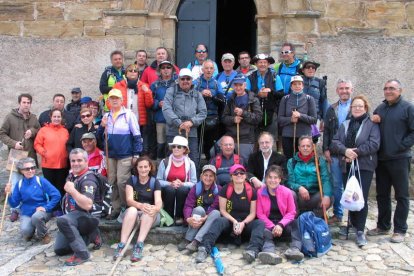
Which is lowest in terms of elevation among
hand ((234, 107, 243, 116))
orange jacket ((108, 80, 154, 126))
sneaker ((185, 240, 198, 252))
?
sneaker ((185, 240, 198, 252))

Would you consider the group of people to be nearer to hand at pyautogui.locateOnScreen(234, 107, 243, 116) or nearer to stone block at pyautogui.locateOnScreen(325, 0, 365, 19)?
hand at pyautogui.locateOnScreen(234, 107, 243, 116)

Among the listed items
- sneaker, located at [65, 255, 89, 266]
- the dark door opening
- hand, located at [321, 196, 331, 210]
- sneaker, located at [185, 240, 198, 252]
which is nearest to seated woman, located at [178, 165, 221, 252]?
sneaker, located at [185, 240, 198, 252]

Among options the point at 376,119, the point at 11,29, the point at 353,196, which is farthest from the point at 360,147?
the point at 11,29

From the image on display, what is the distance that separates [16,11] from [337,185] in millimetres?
5869

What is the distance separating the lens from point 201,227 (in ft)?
17.2

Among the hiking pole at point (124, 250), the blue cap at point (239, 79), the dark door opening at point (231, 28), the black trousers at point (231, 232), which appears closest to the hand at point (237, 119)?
the blue cap at point (239, 79)

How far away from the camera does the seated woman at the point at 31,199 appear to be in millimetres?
5496

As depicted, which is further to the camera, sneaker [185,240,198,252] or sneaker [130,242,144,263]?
sneaker [185,240,198,252]

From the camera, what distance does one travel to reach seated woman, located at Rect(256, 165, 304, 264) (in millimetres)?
5043

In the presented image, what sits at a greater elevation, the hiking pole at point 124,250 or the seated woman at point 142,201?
the seated woman at point 142,201

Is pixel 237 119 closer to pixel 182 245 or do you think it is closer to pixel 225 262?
pixel 182 245

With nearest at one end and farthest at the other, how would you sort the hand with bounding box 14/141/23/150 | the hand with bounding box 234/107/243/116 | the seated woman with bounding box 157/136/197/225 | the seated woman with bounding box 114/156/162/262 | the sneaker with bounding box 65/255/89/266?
the sneaker with bounding box 65/255/89/266, the seated woman with bounding box 114/156/162/262, the seated woman with bounding box 157/136/197/225, the hand with bounding box 234/107/243/116, the hand with bounding box 14/141/23/150

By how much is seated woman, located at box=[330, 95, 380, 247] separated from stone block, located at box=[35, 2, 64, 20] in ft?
16.8

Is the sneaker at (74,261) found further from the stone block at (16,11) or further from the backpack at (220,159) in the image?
Result: the stone block at (16,11)
